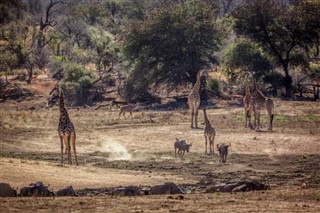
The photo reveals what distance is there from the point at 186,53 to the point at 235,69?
16.3ft

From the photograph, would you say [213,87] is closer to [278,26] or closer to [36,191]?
[278,26]

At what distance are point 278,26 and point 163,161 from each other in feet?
82.1

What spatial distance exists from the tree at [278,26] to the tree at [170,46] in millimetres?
2532

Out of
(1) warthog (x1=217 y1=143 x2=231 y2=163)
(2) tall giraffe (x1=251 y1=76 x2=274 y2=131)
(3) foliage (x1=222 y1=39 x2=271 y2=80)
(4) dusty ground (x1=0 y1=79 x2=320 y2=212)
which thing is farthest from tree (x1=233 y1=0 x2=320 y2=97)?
(1) warthog (x1=217 y1=143 x2=231 y2=163)

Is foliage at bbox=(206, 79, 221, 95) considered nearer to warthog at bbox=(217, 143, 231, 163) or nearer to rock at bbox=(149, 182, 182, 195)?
warthog at bbox=(217, 143, 231, 163)

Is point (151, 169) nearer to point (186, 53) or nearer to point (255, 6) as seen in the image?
point (186, 53)

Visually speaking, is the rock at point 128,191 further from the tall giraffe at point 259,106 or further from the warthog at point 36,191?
the tall giraffe at point 259,106

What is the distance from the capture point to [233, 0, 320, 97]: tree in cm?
4697

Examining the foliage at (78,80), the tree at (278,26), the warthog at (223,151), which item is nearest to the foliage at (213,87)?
the tree at (278,26)

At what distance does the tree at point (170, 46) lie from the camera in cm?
4553

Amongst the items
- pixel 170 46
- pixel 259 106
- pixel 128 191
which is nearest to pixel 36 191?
pixel 128 191

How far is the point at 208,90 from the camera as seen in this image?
4569 centimetres

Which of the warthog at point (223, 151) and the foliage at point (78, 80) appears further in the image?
the foliage at point (78, 80)

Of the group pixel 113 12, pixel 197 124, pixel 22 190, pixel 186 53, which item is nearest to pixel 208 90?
pixel 186 53
